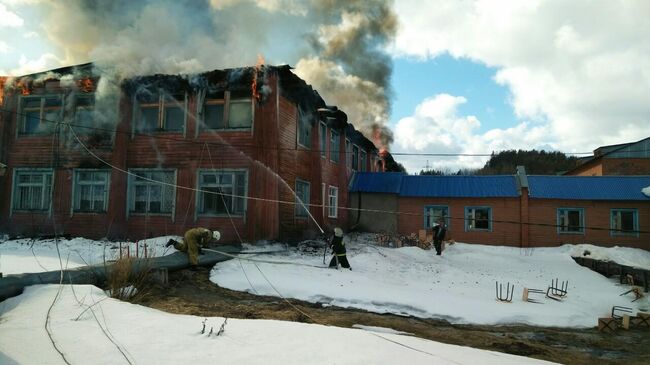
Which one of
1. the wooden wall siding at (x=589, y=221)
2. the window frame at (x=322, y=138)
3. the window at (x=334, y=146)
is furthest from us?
the wooden wall siding at (x=589, y=221)

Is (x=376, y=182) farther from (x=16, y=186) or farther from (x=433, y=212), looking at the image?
(x=16, y=186)

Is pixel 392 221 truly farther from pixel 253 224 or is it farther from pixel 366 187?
pixel 253 224

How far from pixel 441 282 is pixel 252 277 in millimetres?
5783

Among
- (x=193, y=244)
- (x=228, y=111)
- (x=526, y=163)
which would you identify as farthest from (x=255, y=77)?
(x=526, y=163)

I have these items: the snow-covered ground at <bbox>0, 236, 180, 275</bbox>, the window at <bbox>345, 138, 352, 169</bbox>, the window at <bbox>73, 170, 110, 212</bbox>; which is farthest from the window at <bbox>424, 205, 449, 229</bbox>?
the window at <bbox>73, 170, 110, 212</bbox>

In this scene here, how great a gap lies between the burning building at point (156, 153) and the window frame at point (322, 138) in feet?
5.23

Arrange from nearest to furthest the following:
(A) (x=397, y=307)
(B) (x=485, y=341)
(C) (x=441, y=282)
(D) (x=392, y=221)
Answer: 1. (B) (x=485, y=341)
2. (A) (x=397, y=307)
3. (C) (x=441, y=282)
4. (D) (x=392, y=221)

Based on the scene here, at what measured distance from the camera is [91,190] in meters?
18.5

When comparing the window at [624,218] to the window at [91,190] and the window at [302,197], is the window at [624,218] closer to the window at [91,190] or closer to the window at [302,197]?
the window at [302,197]

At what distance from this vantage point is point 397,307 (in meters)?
10.2

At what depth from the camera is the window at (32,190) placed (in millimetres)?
18891

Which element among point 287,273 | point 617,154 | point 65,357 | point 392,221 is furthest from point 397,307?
point 617,154

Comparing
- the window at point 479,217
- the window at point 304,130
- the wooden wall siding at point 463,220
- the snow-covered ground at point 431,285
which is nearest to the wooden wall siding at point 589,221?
the wooden wall siding at point 463,220

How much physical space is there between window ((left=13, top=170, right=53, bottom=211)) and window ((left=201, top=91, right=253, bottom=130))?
7557mm
